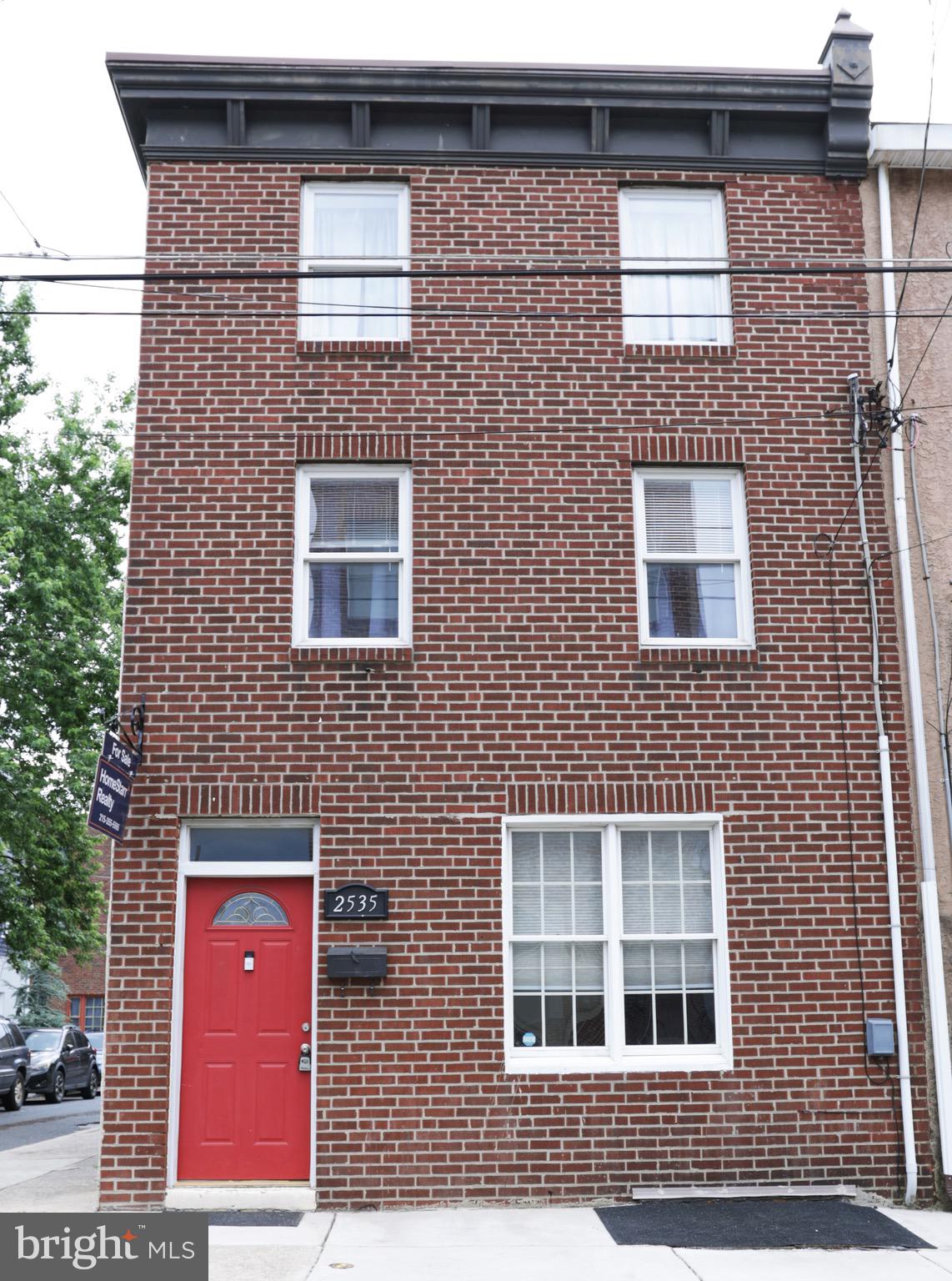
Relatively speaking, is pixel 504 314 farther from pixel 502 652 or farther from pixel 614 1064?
pixel 614 1064

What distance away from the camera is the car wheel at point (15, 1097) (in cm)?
2414

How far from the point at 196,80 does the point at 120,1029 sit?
26.2 ft

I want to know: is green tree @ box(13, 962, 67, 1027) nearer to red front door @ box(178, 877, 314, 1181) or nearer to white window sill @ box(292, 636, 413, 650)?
red front door @ box(178, 877, 314, 1181)

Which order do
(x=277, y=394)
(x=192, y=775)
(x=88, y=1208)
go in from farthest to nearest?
(x=277, y=394), (x=192, y=775), (x=88, y=1208)

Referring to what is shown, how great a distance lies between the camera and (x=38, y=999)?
137ft

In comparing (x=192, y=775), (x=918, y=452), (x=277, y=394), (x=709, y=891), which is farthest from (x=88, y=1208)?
(x=918, y=452)

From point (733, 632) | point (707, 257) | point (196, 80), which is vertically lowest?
point (733, 632)

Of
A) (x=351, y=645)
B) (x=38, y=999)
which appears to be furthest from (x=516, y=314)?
(x=38, y=999)

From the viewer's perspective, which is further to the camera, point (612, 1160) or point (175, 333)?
point (175, 333)

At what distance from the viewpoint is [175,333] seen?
11172mm

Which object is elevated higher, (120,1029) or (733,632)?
(733,632)

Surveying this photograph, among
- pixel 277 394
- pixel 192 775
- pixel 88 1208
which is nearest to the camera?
pixel 88 1208

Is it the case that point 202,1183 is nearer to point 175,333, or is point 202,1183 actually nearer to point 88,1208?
point 88,1208

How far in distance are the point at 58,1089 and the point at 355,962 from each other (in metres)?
20.3
